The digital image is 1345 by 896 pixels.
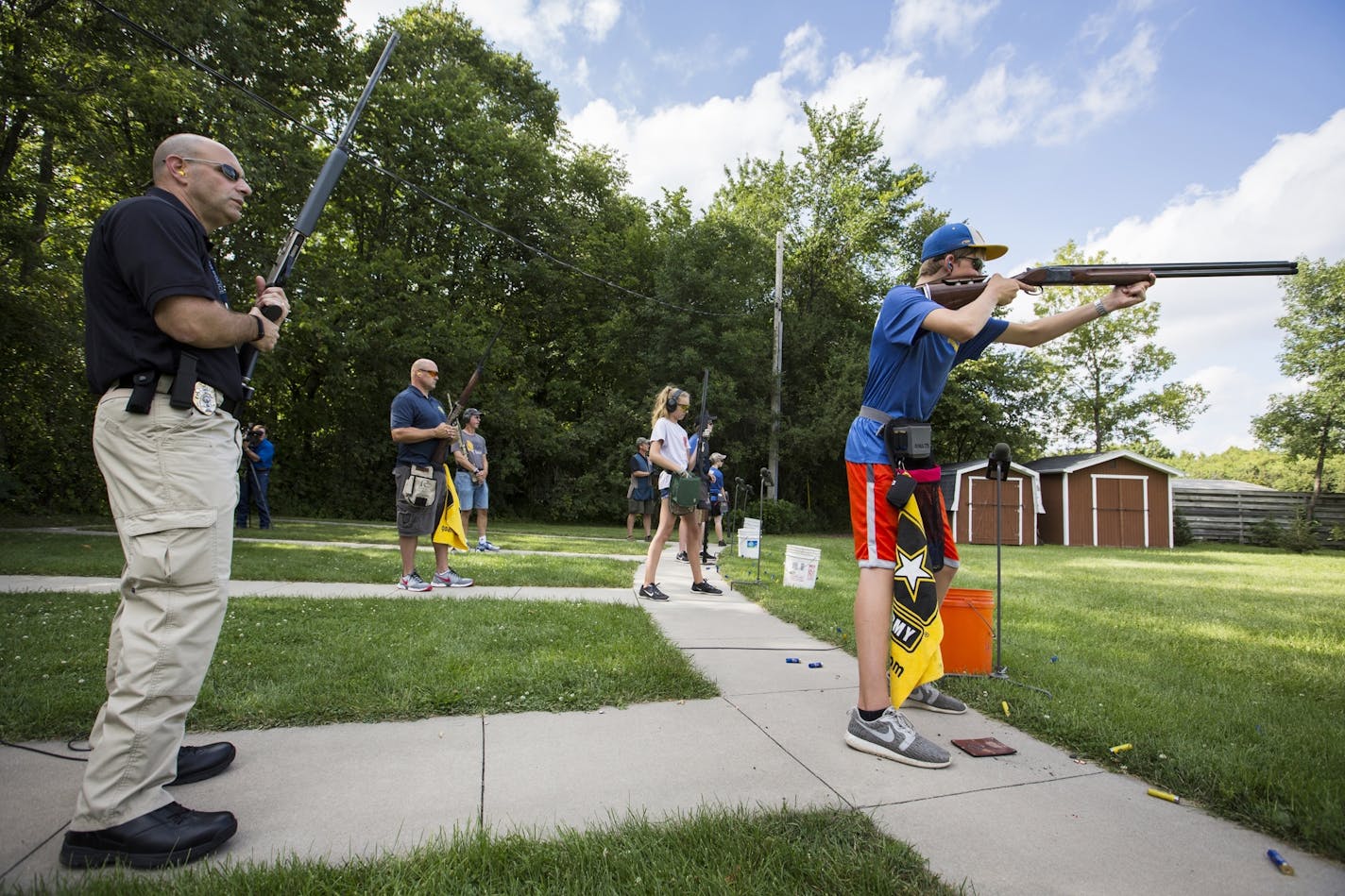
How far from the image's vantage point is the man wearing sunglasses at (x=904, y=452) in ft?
8.11

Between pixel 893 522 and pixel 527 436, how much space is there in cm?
1867

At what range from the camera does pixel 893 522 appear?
2.67 m

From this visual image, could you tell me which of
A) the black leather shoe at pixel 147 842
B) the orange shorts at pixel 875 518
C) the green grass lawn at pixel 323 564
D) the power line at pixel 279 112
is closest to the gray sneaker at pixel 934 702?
the orange shorts at pixel 875 518

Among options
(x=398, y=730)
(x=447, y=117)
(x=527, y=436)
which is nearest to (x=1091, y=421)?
(x=527, y=436)

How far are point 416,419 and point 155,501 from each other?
3778mm

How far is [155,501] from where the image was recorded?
1826mm

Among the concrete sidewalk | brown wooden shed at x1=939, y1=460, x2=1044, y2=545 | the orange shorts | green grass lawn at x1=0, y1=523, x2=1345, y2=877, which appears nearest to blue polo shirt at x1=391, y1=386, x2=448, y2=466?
green grass lawn at x1=0, y1=523, x2=1345, y2=877

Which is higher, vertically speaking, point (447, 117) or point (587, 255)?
point (447, 117)

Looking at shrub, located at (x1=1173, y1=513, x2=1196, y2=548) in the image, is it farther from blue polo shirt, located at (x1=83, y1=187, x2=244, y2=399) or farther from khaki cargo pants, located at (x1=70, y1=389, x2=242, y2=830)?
blue polo shirt, located at (x1=83, y1=187, x2=244, y2=399)

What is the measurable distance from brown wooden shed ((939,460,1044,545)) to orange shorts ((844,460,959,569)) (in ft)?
67.5

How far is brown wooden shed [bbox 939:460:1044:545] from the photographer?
21.9 m

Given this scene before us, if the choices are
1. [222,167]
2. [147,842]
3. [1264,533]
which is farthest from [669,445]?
[1264,533]

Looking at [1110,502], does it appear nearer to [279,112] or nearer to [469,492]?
[469,492]

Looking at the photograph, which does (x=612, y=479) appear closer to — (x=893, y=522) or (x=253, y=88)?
(x=253, y=88)
